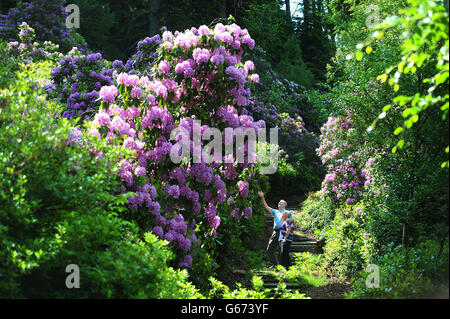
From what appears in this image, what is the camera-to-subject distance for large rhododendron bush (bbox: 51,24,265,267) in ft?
16.8

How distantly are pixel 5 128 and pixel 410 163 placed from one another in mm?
4577

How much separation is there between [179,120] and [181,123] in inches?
18.1

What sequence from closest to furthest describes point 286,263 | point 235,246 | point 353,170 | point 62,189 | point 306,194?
point 62,189, point 235,246, point 286,263, point 353,170, point 306,194

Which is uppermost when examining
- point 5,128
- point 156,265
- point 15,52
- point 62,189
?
point 15,52

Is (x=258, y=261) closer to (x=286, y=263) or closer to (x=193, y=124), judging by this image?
(x=286, y=263)

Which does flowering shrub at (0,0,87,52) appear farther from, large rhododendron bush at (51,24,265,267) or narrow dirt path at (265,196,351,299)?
large rhododendron bush at (51,24,265,267)

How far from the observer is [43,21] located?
14.2m

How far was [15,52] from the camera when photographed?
10.6 m

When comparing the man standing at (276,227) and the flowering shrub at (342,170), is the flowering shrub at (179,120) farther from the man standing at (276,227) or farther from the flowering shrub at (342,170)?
the flowering shrub at (342,170)

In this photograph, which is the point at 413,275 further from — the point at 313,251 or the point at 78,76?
the point at 78,76

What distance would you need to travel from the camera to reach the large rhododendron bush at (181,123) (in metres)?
5.12

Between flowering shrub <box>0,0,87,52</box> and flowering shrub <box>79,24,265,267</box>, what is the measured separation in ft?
30.5

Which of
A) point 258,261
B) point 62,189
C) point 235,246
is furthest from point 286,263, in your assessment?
point 62,189

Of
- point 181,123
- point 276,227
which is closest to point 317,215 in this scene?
point 276,227
